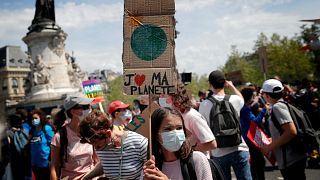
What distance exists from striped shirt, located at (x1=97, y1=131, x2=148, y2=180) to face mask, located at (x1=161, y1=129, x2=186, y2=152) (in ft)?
1.48

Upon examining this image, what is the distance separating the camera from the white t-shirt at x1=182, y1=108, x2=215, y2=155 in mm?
4242

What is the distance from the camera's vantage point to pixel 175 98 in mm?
4711

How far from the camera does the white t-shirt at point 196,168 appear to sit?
2727mm

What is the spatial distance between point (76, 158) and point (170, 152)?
183 cm

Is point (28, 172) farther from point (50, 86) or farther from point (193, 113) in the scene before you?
point (50, 86)

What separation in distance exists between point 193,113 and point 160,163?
61.5 inches

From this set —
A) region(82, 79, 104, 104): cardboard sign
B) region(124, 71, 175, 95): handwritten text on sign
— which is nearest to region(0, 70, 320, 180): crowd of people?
region(124, 71, 175, 95): handwritten text on sign

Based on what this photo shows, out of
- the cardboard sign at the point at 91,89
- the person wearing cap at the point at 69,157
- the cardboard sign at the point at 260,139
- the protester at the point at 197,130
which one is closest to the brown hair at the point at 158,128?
the protester at the point at 197,130

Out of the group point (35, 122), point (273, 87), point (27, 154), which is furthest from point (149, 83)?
point (27, 154)

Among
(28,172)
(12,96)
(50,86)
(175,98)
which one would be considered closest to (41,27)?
(50,86)

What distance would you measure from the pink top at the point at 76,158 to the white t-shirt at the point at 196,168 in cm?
177

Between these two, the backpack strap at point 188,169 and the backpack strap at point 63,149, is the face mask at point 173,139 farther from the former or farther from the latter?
the backpack strap at point 63,149

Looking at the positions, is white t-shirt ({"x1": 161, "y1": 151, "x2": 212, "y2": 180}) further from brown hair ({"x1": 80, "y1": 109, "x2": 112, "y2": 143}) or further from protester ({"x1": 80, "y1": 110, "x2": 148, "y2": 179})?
brown hair ({"x1": 80, "y1": 109, "x2": 112, "y2": 143})

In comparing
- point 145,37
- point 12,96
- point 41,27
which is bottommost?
point 12,96
